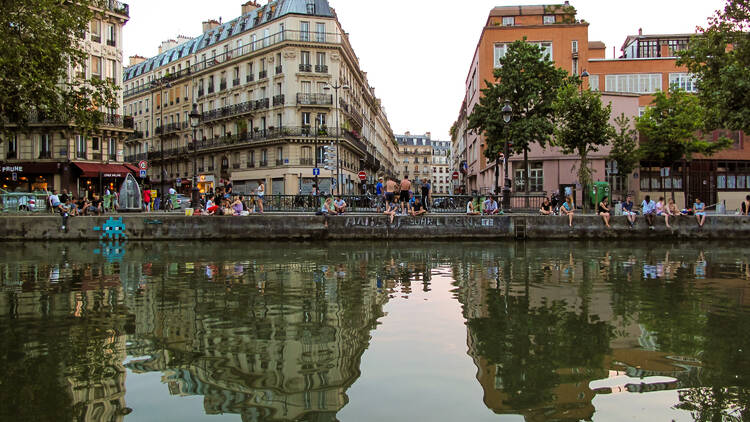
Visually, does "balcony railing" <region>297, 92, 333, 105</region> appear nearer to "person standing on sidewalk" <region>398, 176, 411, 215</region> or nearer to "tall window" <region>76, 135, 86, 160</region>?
"tall window" <region>76, 135, 86, 160</region>

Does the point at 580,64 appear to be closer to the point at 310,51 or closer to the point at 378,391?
the point at 310,51

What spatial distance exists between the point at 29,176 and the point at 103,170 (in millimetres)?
4988

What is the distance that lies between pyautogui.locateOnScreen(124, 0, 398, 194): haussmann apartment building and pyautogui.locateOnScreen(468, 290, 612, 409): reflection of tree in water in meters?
36.0

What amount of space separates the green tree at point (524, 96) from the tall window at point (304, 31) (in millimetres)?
23225

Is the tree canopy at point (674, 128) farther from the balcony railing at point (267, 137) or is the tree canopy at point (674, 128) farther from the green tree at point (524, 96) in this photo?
the balcony railing at point (267, 137)

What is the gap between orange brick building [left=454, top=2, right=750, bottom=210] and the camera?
127 ft

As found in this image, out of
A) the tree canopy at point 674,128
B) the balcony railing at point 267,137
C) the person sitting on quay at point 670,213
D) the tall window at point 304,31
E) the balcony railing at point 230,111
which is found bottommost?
the person sitting on quay at point 670,213

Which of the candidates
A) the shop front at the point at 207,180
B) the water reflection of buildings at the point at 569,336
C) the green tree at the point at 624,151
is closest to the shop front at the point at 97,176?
the shop front at the point at 207,180

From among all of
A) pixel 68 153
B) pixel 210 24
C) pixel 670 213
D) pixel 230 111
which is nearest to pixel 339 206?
pixel 670 213

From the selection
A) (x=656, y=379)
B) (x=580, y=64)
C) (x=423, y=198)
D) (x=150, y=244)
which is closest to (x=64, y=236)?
(x=150, y=244)

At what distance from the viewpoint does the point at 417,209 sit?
945 inches

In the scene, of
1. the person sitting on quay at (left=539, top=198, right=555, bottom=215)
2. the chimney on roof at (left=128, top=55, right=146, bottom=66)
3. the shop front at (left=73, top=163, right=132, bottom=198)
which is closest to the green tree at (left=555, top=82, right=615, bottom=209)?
the person sitting on quay at (left=539, top=198, right=555, bottom=215)

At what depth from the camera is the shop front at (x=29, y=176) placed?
38906 mm

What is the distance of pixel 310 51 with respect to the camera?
5022 centimetres
